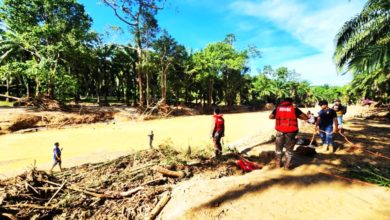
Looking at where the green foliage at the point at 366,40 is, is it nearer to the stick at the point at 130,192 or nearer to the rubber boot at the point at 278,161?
the rubber boot at the point at 278,161

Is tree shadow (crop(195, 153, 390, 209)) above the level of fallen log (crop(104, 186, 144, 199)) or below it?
above

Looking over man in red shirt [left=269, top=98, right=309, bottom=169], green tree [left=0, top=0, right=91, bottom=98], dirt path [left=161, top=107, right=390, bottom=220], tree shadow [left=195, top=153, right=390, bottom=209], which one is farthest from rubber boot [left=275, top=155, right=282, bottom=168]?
green tree [left=0, top=0, right=91, bottom=98]

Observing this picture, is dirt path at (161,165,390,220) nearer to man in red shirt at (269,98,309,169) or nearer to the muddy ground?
the muddy ground

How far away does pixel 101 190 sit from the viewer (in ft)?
17.4

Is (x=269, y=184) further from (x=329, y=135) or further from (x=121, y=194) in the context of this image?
(x=329, y=135)

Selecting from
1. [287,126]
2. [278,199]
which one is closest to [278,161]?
[287,126]

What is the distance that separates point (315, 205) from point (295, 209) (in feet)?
1.36

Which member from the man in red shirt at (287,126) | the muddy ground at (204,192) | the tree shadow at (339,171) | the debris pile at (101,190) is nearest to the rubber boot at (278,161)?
the man in red shirt at (287,126)

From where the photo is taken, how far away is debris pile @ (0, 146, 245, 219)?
4.71m

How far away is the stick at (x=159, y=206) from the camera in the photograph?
171 inches

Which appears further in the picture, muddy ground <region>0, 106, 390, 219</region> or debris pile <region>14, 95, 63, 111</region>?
debris pile <region>14, 95, 63, 111</region>

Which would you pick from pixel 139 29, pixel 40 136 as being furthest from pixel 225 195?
pixel 139 29

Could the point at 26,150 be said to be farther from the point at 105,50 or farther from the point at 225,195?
the point at 105,50

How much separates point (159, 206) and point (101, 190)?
157cm
